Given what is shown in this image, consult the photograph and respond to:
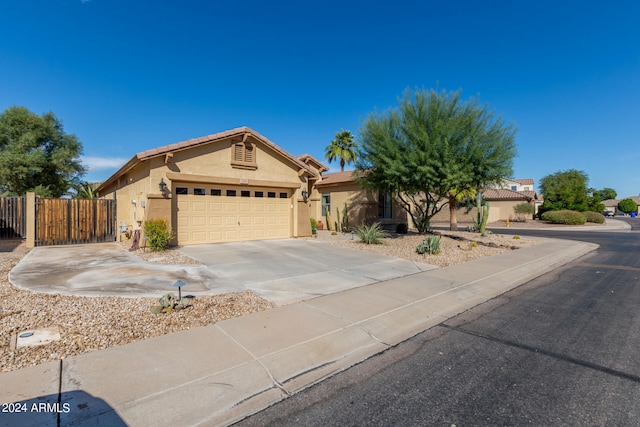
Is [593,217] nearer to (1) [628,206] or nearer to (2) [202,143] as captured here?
(2) [202,143]

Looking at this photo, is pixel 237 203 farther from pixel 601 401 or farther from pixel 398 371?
pixel 601 401

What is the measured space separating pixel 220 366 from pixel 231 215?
1101cm

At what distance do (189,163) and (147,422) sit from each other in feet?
37.6

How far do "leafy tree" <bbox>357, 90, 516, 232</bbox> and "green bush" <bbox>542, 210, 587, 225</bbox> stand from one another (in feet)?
75.0

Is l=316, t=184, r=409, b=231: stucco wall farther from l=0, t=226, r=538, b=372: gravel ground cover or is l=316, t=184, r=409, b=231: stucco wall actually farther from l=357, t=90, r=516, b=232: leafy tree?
l=0, t=226, r=538, b=372: gravel ground cover

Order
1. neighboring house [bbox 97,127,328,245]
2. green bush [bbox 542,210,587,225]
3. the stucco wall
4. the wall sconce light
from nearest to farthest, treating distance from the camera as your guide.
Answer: the wall sconce light < neighboring house [bbox 97,127,328,245] < the stucco wall < green bush [bbox 542,210,587,225]

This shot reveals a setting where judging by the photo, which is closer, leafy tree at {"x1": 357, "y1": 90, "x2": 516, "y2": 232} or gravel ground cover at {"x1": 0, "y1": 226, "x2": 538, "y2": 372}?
gravel ground cover at {"x1": 0, "y1": 226, "x2": 538, "y2": 372}

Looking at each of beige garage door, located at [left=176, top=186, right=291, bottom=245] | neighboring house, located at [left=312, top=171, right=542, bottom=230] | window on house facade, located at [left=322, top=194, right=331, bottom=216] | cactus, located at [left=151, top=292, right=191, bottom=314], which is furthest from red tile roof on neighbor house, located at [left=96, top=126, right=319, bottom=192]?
cactus, located at [left=151, top=292, right=191, bottom=314]

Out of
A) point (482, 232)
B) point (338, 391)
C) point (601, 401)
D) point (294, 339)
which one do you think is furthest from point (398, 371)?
point (482, 232)

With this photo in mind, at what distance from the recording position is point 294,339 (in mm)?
4438

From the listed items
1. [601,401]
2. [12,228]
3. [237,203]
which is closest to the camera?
[601,401]

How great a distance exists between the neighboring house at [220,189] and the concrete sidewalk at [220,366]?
874cm

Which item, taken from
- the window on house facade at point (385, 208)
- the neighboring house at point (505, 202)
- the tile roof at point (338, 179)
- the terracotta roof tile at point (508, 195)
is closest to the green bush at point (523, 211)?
the neighboring house at point (505, 202)

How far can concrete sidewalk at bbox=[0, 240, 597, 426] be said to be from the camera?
294 centimetres
